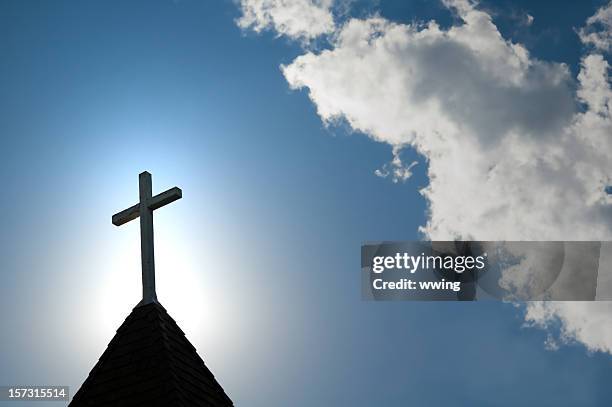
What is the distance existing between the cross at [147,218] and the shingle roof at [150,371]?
30cm

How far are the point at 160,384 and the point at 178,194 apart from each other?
121 inches

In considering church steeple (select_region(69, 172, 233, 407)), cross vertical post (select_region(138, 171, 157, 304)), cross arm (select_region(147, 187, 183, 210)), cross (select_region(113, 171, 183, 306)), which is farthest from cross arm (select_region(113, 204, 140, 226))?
church steeple (select_region(69, 172, 233, 407))

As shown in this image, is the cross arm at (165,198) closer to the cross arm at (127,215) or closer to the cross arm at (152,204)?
the cross arm at (152,204)

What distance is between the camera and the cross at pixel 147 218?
8719 millimetres

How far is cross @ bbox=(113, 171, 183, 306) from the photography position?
8.72 m

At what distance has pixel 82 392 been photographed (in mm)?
7500

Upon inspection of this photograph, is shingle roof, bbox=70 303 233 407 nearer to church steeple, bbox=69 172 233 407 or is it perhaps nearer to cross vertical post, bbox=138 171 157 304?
church steeple, bbox=69 172 233 407

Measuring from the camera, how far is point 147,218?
31.1 ft

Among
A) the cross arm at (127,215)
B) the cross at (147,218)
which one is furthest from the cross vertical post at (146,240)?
the cross arm at (127,215)

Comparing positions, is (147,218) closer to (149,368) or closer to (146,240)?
(146,240)

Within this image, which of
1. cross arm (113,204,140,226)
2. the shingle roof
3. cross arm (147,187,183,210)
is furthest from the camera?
cross arm (113,204,140,226)

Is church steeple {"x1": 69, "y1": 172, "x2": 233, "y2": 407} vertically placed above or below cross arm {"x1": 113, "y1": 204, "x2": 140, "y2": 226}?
below

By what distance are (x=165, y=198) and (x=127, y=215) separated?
669 millimetres

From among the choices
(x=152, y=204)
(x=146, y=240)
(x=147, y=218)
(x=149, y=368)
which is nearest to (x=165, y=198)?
(x=152, y=204)
